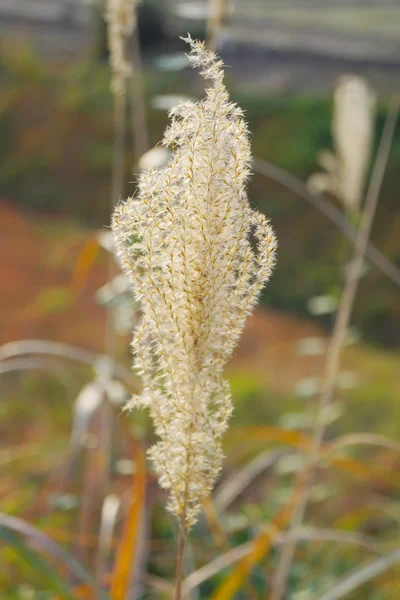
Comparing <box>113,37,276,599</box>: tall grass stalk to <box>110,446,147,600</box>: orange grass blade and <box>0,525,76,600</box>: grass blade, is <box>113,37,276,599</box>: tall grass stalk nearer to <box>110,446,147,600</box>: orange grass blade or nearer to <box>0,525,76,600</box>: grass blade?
<box>0,525,76,600</box>: grass blade

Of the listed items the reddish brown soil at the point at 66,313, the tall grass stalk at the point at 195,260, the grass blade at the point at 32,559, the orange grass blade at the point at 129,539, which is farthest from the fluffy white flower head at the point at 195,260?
the reddish brown soil at the point at 66,313

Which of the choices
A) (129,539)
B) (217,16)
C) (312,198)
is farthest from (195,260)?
(312,198)

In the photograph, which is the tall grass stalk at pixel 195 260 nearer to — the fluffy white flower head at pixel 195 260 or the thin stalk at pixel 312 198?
the fluffy white flower head at pixel 195 260

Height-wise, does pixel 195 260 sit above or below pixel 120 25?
below

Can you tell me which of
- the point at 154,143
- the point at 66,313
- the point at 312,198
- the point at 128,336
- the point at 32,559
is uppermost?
the point at 154,143

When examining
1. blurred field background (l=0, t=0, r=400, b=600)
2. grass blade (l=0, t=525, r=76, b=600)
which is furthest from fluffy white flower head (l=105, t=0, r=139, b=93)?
grass blade (l=0, t=525, r=76, b=600)

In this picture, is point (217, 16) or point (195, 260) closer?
point (195, 260)

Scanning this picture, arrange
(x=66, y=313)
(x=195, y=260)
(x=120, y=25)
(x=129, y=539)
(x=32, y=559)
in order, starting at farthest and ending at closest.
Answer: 1. (x=66, y=313)
2. (x=120, y=25)
3. (x=129, y=539)
4. (x=32, y=559)
5. (x=195, y=260)

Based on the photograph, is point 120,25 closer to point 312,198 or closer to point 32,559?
point 312,198

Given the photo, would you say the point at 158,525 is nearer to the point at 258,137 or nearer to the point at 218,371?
the point at 218,371
